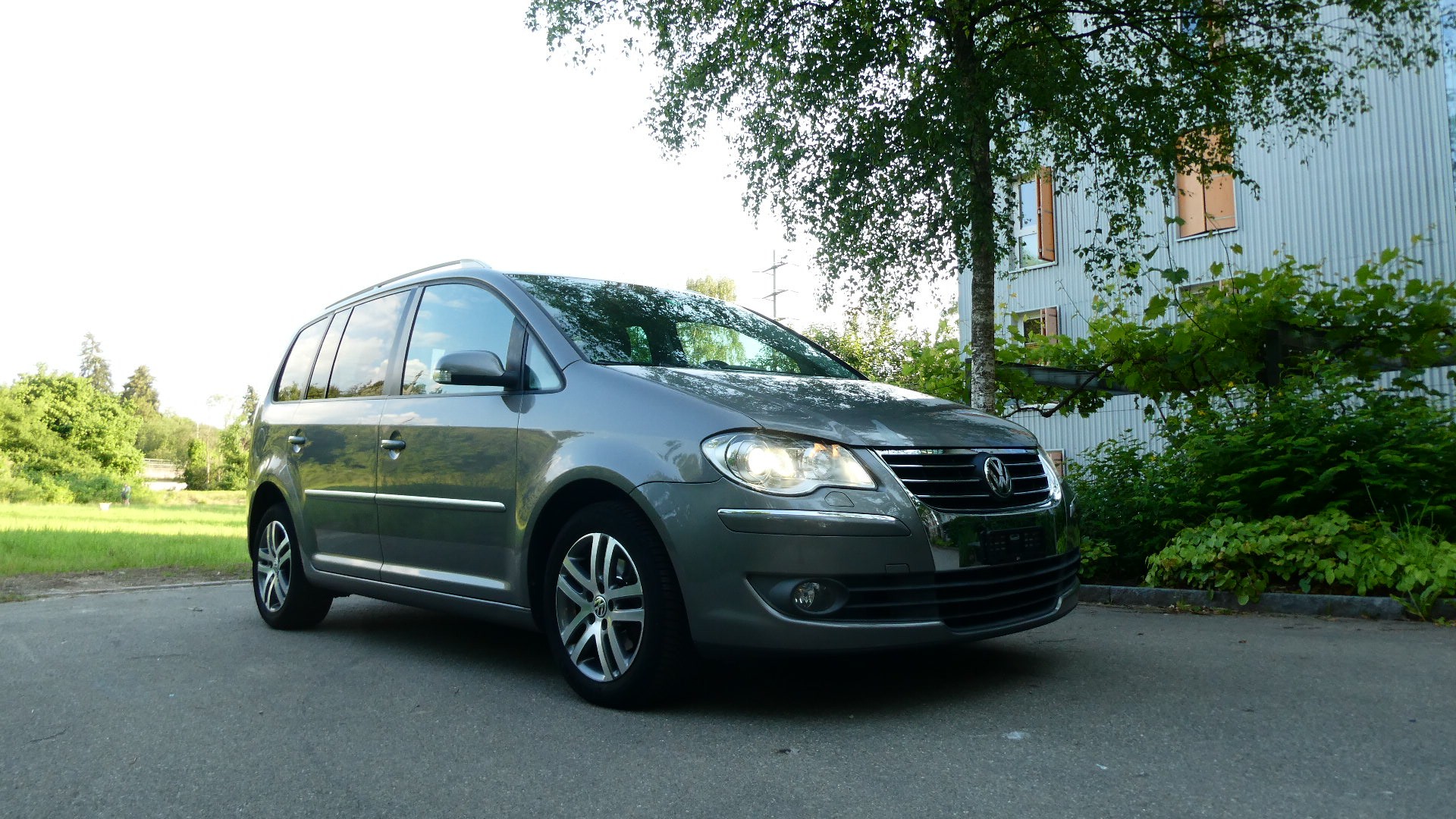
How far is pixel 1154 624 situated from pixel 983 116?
4.24m

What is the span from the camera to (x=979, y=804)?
2.71m

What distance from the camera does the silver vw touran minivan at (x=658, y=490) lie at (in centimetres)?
349

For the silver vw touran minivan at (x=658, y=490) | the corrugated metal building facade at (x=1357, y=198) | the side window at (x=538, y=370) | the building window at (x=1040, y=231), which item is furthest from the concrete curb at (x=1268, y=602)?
the building window at (x=1040, y=231)

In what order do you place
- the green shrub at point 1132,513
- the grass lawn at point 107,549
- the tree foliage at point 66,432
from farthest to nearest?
the tree foliage at point 66,432, the grass lawn at point 107,549, the green shrub at point 1132,513

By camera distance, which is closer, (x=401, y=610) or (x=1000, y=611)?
(x=1000, y=611)

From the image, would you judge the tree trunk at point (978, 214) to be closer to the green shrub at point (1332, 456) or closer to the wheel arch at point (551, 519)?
the green shrub at point (1332, 456)

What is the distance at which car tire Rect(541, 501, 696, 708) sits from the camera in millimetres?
3631

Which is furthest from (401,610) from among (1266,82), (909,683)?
(1266,82)

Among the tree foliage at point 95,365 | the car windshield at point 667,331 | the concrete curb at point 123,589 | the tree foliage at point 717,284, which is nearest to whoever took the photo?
the car windshield at point 667,331

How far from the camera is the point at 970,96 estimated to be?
26.9 feet

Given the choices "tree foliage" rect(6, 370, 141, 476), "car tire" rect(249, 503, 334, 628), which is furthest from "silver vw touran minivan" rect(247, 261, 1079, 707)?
"tree foliage" rect(6, 370, 141, 476)

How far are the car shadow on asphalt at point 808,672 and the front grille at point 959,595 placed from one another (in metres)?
0.17

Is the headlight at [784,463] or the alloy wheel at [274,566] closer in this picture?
the headlight at [784,463]

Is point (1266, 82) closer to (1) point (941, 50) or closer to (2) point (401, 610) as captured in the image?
(1) point (941, 50)
